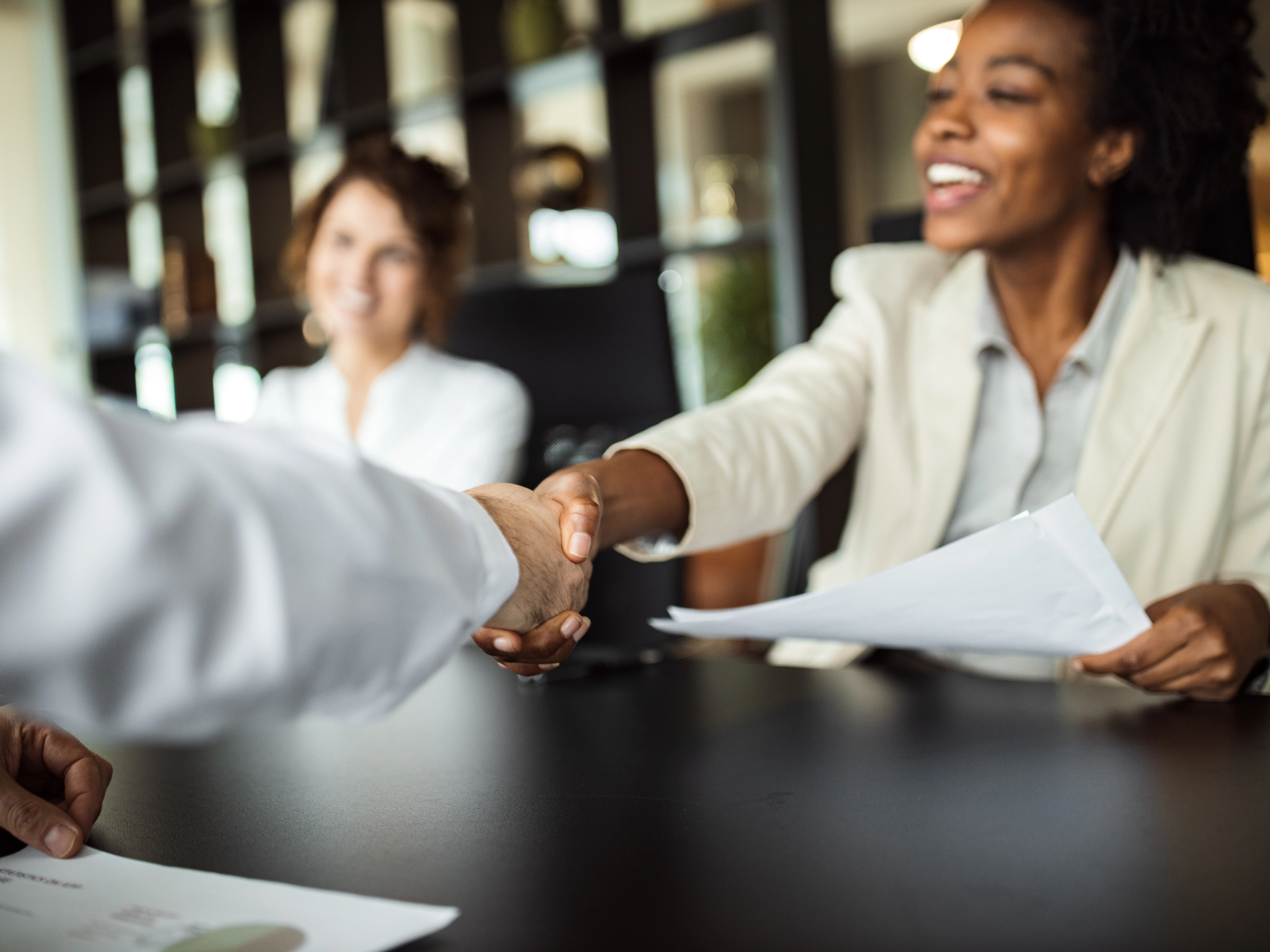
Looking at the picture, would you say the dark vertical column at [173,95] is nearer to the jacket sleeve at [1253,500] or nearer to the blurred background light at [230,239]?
the blurred background light at [230,239]

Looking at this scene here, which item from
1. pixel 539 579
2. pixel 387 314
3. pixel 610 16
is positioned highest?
pixel 610 16

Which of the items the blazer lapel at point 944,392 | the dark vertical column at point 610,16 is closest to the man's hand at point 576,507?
the blazer lapel at point 944,392

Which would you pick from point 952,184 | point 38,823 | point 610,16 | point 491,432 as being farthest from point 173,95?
point 38,823

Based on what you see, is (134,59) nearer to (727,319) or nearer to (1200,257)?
(727,319)

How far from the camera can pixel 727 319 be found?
4.23 metres

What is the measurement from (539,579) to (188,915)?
269 mm

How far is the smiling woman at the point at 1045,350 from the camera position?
3.88 ft

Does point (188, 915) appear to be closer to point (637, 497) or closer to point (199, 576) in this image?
point (199, 576)

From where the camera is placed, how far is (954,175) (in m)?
1.32

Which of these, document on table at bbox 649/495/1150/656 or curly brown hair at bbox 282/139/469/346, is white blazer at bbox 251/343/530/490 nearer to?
curly brown hair at bbox 282/139/469/346

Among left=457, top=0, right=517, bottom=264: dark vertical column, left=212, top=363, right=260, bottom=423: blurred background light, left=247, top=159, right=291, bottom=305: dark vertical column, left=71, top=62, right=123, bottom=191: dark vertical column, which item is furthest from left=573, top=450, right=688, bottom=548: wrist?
left=71, top=62, right=123, bottom=191: dark vertical column

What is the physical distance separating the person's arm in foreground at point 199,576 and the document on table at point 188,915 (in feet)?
0.29

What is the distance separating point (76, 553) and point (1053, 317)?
1276mm

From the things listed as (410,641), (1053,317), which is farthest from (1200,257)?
(410,641)
